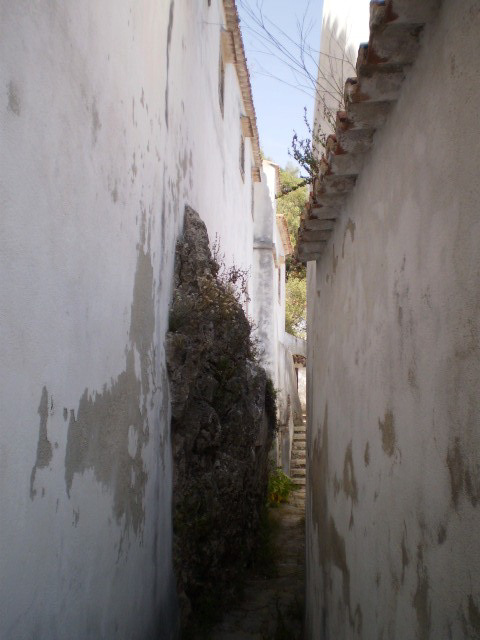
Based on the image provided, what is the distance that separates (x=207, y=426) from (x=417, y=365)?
4869mm

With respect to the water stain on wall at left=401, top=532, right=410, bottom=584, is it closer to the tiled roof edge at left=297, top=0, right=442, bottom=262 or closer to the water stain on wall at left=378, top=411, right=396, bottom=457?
the water stain on wall at left=378, top=411, right=396, bottom=457

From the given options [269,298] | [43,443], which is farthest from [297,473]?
[43,443]

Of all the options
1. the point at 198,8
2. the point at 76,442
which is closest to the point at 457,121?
the point at 76,442

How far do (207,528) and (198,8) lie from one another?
678cm

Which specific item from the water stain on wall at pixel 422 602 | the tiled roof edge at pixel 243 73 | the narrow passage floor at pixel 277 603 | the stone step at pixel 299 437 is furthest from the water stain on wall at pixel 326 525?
the stone step at pixel 299 437

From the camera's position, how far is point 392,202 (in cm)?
331

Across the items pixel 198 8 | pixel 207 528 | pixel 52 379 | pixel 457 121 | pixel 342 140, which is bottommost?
pixel 207 528

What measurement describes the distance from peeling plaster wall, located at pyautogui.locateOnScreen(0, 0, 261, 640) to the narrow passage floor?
1.23 metres

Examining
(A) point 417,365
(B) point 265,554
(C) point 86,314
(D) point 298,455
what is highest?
(C) point 86,314

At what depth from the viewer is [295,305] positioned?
27.3 meters

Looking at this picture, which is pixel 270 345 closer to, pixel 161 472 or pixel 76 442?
pixel 161 472

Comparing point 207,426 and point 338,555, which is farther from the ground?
point 207,426

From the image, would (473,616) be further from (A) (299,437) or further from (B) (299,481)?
(A) (299,437)

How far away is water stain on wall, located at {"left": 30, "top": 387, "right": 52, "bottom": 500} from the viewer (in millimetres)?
3117
